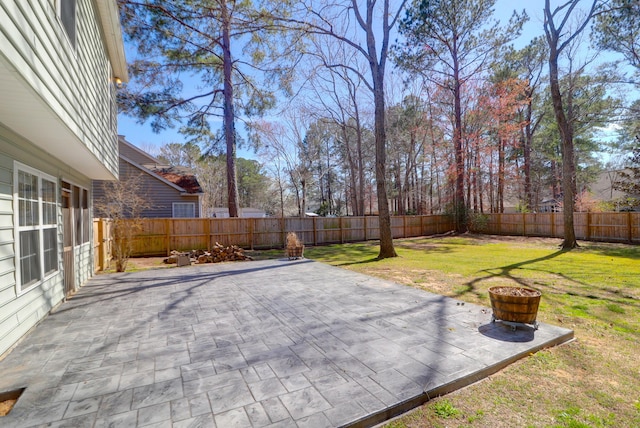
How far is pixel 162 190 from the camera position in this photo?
537 inches

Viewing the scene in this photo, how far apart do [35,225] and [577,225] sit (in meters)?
19.1

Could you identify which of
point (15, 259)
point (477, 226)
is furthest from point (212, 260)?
point (477, 226)

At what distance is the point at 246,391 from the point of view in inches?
87.3

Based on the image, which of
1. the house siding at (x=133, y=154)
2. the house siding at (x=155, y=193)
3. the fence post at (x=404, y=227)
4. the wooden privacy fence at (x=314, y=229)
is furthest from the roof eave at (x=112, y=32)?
the fence post at (x=404, y=227)

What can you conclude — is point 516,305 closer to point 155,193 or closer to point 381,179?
point 381,179

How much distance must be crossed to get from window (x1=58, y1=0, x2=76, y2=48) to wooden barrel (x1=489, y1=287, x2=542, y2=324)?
18.4 feet

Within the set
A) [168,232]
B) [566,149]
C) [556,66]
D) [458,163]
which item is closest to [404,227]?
[458,163]

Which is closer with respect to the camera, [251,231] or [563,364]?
[563,364]

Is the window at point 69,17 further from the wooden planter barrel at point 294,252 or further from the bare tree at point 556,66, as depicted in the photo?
the bare tree at point 556,66

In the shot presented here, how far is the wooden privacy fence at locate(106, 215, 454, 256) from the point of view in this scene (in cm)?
1090

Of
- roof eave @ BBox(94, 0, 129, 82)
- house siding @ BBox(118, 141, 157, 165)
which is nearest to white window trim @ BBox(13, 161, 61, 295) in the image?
roof eave @ BBox(94, 0, 129, 82)

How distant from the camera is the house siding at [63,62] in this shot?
1939mm

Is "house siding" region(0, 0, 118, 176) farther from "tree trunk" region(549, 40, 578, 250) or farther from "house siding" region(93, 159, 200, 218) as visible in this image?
"tree trunk" region(549, 40, 578, 250)

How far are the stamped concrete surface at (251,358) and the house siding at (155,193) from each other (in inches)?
370
